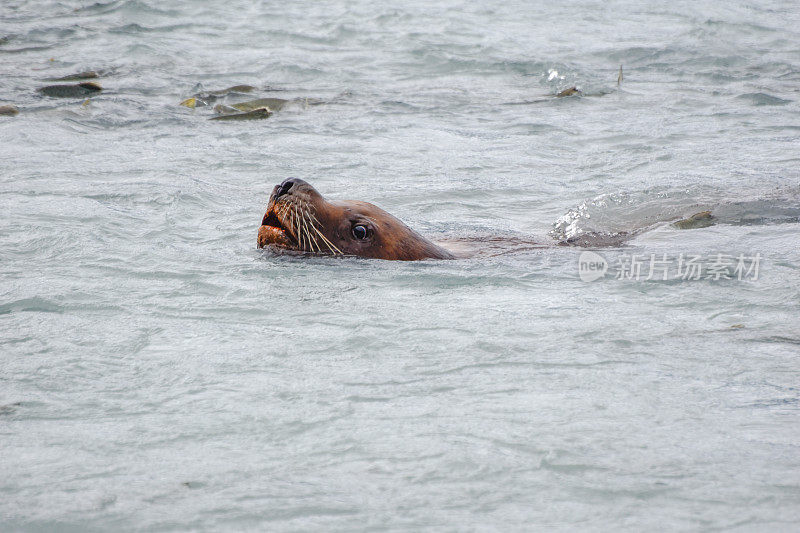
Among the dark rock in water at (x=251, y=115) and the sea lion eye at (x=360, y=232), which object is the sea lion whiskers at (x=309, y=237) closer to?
the sea lion eye at (x=360, y=232)

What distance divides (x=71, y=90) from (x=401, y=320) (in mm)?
7580

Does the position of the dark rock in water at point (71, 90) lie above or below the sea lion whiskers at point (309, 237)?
above

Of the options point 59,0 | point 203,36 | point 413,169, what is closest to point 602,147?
point 413,169

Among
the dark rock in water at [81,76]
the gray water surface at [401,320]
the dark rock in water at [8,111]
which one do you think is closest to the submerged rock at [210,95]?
the gray water surface at [401,320]

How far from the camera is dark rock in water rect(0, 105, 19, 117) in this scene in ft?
32.2

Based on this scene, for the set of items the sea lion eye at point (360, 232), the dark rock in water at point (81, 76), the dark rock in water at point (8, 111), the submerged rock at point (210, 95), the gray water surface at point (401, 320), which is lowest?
the gray water surface at point (401, 320)

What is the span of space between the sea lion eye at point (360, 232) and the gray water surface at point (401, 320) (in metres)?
0.30

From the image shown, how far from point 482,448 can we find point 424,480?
30 centimetres

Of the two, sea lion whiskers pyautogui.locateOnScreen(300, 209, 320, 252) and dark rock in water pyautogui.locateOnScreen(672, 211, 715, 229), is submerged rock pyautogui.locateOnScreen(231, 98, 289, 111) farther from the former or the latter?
dark rock in water pyautogui.locateOnScreen(672, 211, 715, 229)

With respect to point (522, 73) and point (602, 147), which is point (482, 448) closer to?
point (602, 147)

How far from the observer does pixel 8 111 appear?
9883mm

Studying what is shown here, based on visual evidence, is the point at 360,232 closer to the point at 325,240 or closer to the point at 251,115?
the point at 325,240

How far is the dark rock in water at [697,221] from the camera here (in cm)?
698

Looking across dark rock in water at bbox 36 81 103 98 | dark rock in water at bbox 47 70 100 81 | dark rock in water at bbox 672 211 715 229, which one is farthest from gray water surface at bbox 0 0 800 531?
dark rock in water at bbox 47 70 100 81
